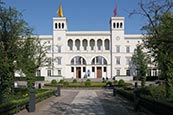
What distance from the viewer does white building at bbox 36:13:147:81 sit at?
80.5m

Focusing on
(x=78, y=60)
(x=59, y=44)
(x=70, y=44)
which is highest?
(x=70, y=44)

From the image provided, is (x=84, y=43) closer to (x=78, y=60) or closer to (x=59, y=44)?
(x=78, y=60)

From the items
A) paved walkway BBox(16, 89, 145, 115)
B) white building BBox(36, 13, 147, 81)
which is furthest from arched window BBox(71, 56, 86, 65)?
paved walkway BBox(16, 89, 145, 115)

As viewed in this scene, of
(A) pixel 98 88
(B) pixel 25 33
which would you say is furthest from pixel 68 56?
(B) pixel 25 33

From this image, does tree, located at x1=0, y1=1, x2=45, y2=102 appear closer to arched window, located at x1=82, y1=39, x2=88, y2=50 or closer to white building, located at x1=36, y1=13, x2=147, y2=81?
white building, located at x1=36, y1=13, x2=147, y2=81

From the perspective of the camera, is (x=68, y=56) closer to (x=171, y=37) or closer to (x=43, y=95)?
(x=43, y=95)

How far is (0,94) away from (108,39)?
6295 centimetres

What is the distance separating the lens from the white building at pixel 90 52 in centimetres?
8050

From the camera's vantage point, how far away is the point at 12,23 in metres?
21.8

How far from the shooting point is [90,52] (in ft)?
268

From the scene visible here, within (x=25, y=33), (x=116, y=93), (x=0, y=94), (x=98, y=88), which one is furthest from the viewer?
(x=98, y=88)

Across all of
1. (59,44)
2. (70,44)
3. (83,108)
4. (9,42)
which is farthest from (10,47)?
(70,44)

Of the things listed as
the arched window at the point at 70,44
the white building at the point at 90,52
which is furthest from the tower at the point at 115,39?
the arched window at the point at 70,44

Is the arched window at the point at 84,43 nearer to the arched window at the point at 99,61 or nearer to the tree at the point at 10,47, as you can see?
the arched window at the point at 99,61
